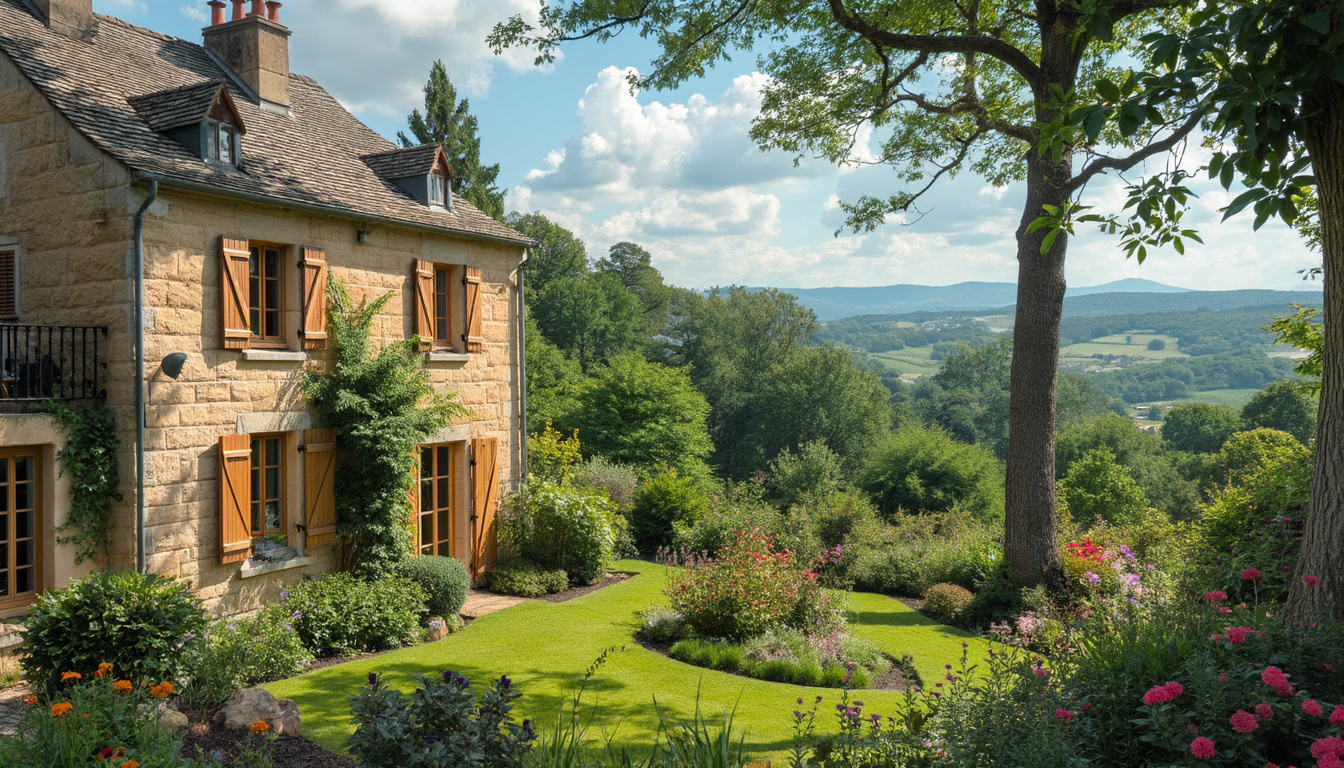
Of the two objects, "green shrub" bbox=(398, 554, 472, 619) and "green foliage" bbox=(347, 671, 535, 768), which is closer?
"green foliage" bbox=(347, 671, 535, 768)

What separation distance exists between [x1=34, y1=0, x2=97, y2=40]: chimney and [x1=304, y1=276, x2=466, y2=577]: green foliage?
16.2 ft

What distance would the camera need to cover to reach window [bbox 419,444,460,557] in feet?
40.9

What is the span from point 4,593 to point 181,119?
549cm

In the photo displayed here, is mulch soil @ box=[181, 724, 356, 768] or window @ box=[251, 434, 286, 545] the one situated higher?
window @ box=[251, 434, 286, 545]

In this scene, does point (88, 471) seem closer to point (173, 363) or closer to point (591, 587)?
point (173, 363)

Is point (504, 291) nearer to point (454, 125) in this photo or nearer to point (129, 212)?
point (129, 212)

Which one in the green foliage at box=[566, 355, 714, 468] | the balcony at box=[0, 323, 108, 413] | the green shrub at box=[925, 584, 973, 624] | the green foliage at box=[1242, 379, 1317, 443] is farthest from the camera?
the green foliage at box=[1242, 379, 1317, 443]

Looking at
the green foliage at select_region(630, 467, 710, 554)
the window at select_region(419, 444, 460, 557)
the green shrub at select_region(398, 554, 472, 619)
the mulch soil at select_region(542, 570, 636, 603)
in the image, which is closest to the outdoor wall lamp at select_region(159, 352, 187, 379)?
the green shrub at select_region(398, 554, 472, 619)

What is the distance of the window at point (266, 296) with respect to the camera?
1016 cm

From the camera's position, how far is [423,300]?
12266mm

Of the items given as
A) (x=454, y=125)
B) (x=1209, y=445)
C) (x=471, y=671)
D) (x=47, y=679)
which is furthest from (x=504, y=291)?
(x=1209, y=445)

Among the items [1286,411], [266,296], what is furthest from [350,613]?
[1286,411]

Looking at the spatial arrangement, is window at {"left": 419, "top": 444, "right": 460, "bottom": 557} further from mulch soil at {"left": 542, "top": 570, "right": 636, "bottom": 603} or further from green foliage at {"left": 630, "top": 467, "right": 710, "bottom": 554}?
green foliage at {"left": 630, "top": 467, "right": 710, "bottom": 554}

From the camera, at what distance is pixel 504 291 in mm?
13922
